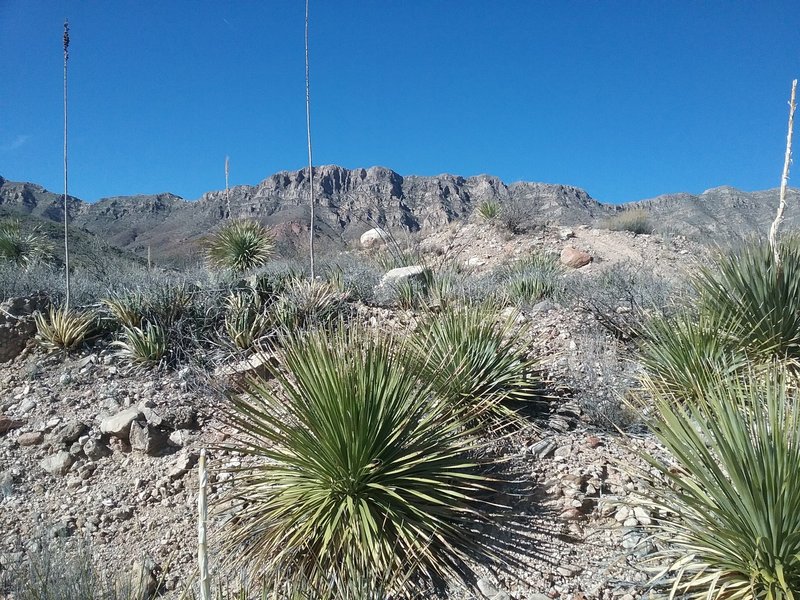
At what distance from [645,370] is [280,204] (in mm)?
49557

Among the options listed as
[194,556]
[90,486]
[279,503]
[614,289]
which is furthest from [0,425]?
[614,289]

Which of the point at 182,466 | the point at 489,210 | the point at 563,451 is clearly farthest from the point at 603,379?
the point at 489,210

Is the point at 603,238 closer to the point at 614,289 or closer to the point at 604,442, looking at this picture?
the point at 614,289

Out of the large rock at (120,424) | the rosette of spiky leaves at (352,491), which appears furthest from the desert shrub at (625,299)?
the large rock at (120,424)

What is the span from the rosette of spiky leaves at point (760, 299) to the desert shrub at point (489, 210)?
482 inches

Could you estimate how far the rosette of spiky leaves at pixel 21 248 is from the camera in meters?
12.9

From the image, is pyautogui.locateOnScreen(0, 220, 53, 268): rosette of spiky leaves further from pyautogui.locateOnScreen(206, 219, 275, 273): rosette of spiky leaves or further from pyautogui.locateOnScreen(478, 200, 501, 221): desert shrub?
pyautogui.locateOnScreen(478, 200, 501, 221): desert shrub

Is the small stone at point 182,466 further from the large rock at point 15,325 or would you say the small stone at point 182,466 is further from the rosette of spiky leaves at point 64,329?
the large rock at point 15,325

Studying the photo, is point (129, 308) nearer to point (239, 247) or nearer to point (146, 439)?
point (146, 439)

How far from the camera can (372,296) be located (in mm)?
9094

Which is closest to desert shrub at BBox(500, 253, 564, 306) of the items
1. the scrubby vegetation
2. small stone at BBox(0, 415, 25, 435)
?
the scrubby vegetation

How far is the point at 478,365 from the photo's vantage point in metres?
5.09

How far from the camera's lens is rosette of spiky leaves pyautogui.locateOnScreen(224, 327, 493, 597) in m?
3.40

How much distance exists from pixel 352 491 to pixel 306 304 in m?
4.28
